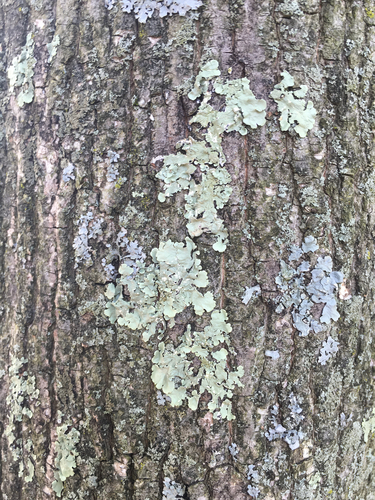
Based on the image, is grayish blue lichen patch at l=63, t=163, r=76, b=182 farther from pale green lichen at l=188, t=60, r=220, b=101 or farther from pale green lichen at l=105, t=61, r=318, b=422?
pale green lichen at l=188, t=60, r=220, b=101

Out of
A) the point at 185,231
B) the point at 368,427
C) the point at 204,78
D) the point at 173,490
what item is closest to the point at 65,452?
the point at 173,490

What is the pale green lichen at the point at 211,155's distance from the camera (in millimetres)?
1117

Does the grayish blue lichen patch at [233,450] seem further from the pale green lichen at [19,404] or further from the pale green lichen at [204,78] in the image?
the pale green lichen at [204,78]

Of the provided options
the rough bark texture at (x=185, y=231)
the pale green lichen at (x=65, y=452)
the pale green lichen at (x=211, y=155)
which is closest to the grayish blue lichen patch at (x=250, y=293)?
the rough bark texture at (x=185, y=231)

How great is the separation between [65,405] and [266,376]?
673 mm

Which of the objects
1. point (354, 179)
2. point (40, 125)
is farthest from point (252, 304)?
point (40, 125)

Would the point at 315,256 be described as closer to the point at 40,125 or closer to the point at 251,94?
the point at 251,94

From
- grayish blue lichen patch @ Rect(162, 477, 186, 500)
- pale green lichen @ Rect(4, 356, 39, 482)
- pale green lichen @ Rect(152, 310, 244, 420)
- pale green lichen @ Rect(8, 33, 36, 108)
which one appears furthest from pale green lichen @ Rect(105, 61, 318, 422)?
pale green lichen @ Rect(8, 33, 36, 108)

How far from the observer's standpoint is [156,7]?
3.72ft

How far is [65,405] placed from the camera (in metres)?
1.21

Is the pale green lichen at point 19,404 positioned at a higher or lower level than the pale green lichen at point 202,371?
lower

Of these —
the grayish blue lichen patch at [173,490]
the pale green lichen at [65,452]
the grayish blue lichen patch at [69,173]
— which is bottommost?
the grayish blue lichen patch at [173,490]

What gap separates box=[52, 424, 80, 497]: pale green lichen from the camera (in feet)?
3.94

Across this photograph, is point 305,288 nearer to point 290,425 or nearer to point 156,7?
point 290,425
